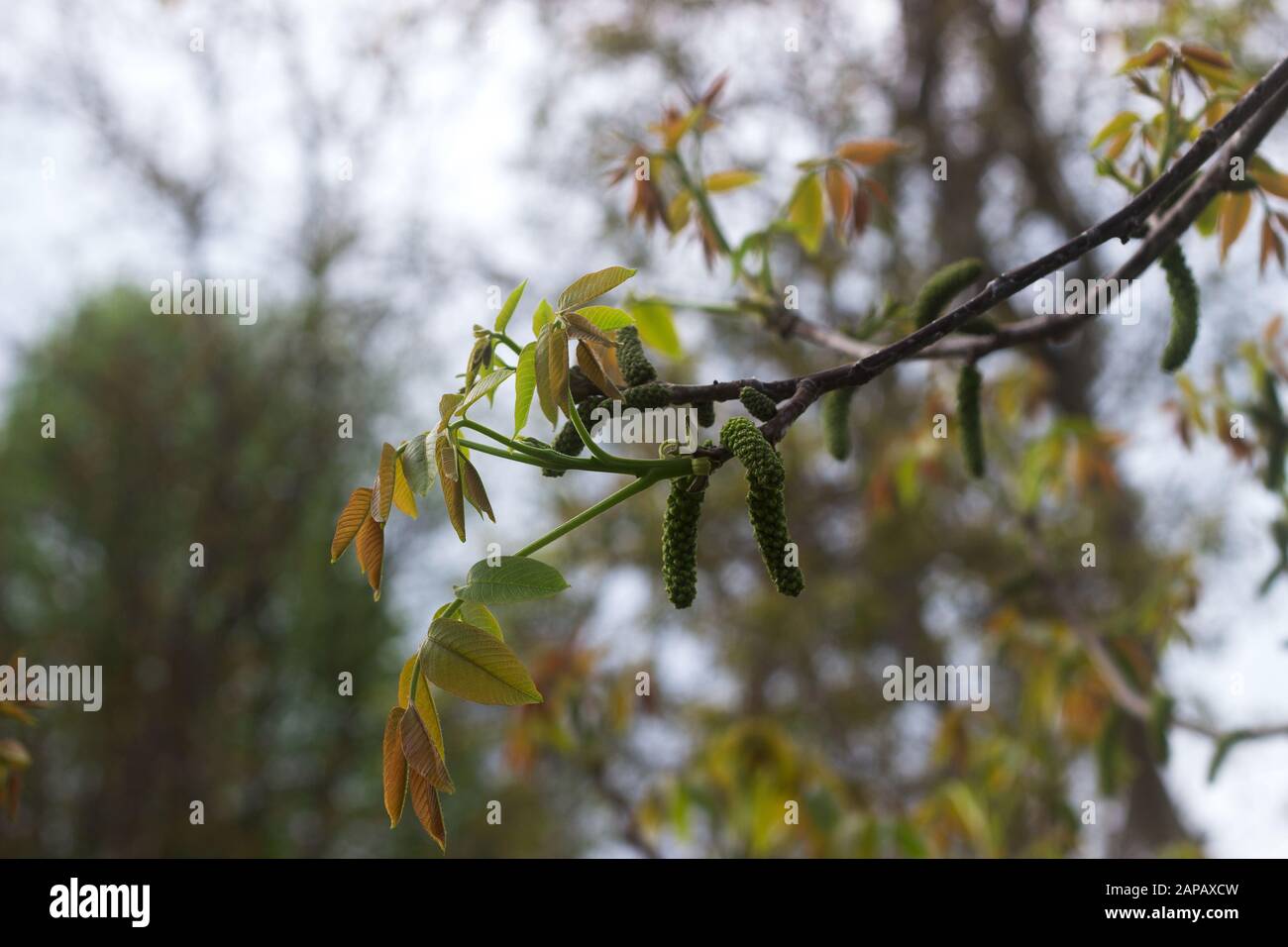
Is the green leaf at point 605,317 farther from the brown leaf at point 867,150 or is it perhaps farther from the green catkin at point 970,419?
the brown leaf at point 867,150

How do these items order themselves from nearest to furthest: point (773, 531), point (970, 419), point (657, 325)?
1. point (773, 531)
2. point (970, 419)
3. point (657, 325)

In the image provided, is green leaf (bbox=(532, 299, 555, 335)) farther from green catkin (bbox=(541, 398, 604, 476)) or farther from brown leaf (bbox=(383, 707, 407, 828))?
brown leaf (bbox=(383, 707, 407, 828))

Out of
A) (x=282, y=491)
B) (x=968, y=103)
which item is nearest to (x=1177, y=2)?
(x=968, y=103)

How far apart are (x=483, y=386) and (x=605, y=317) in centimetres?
12

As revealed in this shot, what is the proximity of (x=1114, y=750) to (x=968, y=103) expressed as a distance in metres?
3.00

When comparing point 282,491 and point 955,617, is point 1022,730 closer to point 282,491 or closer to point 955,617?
point 955,617

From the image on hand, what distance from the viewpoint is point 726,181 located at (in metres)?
1.35

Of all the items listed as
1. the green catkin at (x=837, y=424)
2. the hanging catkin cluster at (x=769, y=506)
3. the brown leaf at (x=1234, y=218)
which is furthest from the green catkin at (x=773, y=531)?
the brown leaf at (x=1234, y=218)

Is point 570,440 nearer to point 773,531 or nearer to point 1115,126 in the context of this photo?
point 773,531

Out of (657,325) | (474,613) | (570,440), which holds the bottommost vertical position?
(474,613)

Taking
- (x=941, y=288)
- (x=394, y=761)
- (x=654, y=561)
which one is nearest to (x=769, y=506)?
(x=394, y=761)

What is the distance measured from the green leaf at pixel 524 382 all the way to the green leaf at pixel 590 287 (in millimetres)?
44

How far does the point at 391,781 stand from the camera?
2.41 feet

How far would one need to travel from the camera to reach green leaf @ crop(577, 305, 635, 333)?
2.46ft
